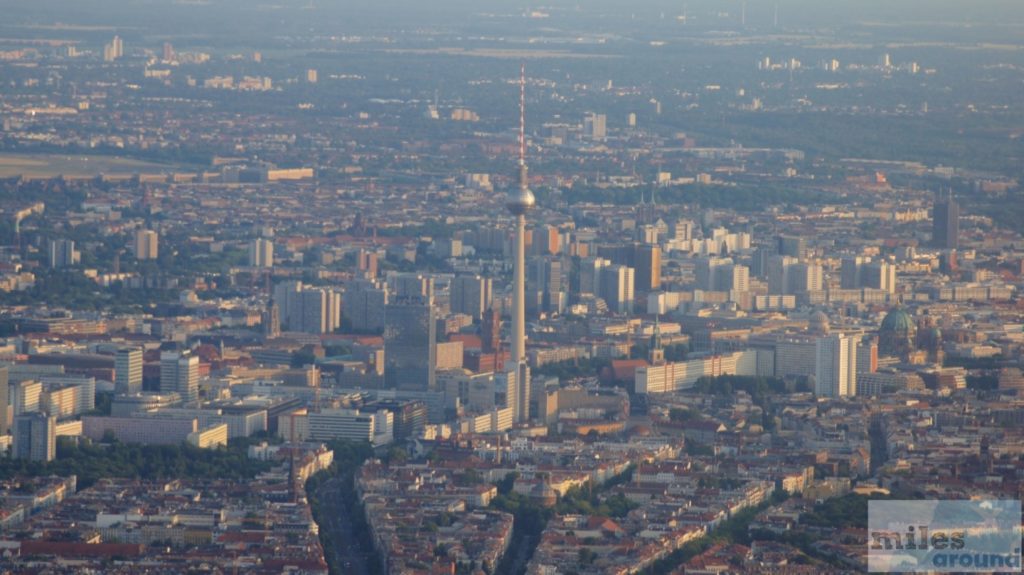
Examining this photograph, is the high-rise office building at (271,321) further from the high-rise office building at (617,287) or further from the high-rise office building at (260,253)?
the high-rise office building at (260,253)

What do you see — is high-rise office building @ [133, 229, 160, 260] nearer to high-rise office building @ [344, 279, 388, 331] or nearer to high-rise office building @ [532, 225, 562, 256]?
high-rise office building @ [532, 225, 562, 256]

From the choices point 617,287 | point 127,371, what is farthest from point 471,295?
point 127,371

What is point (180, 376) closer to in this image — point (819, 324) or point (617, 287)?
point (819, 324)

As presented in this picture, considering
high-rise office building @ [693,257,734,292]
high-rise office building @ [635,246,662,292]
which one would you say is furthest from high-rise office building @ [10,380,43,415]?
high-rise office building @ [693,257,734,292]

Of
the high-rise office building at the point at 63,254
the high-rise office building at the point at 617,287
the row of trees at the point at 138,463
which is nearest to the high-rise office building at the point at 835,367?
the high-rise office building at the point at 617,287

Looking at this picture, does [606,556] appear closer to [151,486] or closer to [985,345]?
[151,486]

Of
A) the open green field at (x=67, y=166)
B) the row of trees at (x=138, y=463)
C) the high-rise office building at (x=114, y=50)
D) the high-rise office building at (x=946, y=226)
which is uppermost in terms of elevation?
the high-rise office building at (x=114, y=50)
